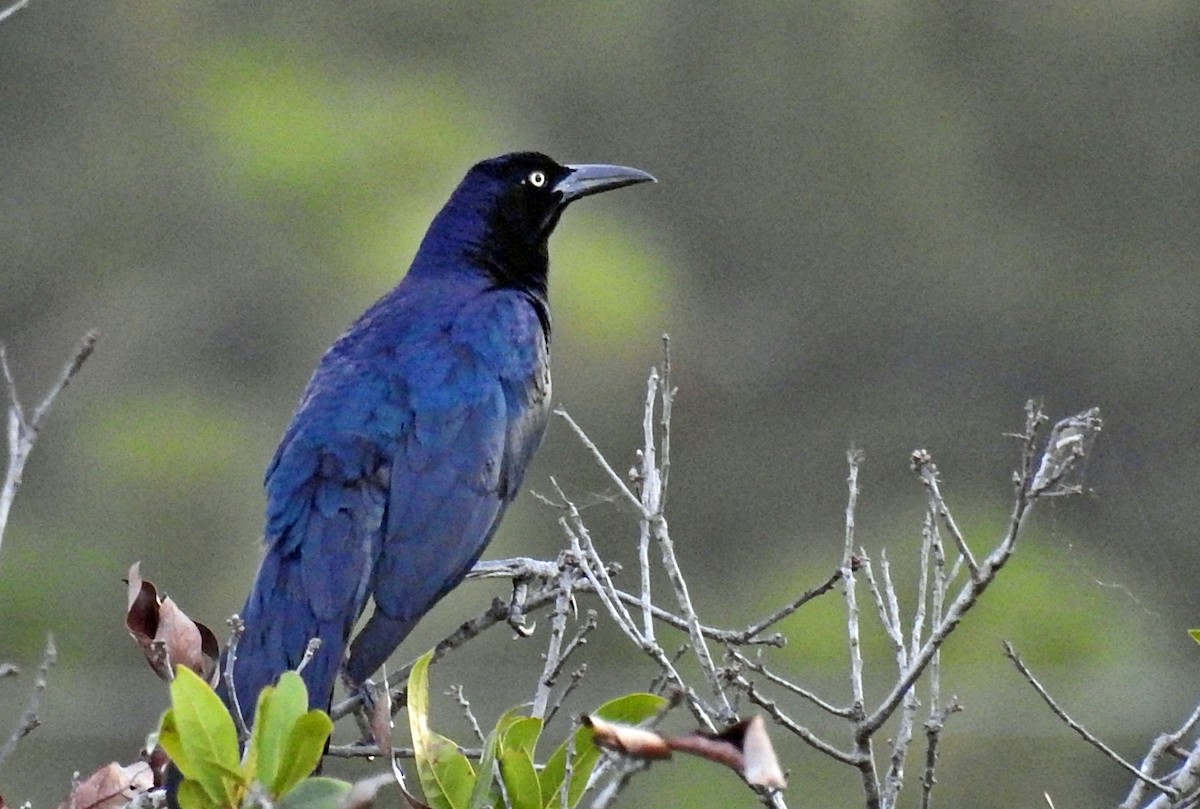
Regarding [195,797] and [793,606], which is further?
[793,606]

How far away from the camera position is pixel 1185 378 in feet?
38.4

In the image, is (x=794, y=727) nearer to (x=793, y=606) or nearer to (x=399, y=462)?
(x=793, y=606)

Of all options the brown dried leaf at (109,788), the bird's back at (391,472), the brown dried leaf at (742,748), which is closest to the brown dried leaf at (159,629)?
the brown dried leaf at (109,788)

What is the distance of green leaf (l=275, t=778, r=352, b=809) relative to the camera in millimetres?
2045

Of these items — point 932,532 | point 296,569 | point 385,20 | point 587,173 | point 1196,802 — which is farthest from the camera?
point 385,20

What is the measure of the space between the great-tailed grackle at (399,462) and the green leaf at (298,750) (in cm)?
111

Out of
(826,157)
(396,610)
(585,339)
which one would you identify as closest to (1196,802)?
(396,610)

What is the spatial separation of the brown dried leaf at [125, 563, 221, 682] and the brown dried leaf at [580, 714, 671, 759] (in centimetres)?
86

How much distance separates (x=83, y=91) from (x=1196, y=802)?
12.4 metres

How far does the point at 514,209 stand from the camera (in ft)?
15.5

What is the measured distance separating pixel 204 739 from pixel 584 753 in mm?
479

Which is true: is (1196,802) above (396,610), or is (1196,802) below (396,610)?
below

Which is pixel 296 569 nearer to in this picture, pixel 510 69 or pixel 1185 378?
pixel 1185 378

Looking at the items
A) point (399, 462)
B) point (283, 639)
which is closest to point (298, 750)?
point (283, 639)
